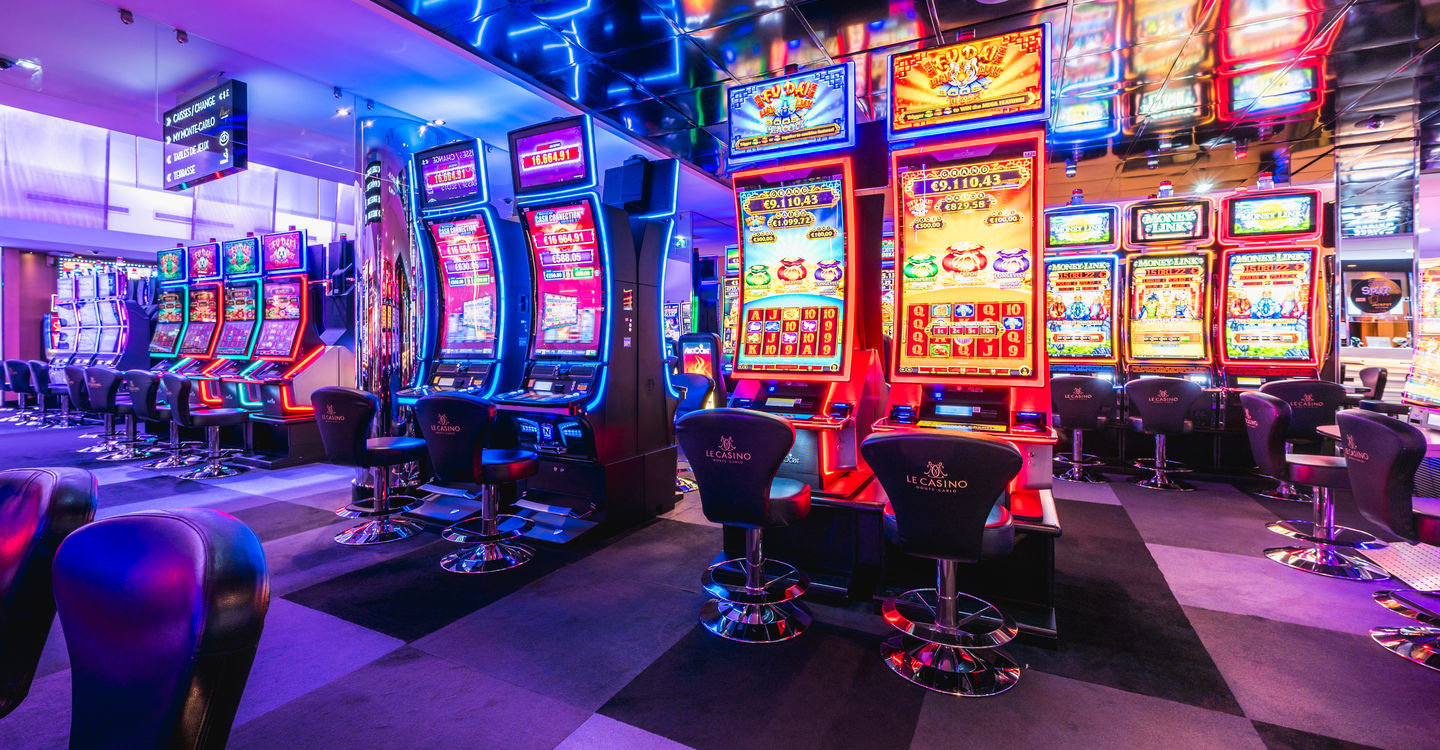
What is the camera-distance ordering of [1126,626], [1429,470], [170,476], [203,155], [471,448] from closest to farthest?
[1126,626] → [1429,470] → [471,448] → [203,155] → [170,476]

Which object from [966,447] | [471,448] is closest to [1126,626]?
[966,447]

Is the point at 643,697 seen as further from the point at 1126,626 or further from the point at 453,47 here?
the point at 453,47

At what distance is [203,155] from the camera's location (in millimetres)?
5500

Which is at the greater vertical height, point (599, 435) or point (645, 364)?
point (645, 364)

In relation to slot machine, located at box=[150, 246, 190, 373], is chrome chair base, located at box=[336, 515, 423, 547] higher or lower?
lower

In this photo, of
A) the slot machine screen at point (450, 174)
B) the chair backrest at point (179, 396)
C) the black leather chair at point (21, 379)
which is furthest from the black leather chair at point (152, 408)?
the black leather chair at point (21, 379)

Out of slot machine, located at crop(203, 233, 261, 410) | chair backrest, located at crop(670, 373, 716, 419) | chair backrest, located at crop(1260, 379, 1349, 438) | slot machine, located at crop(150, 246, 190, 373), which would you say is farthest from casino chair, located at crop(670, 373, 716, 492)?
slot machine, located at crop(150, 246, 190, 373)

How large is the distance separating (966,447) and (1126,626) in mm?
1451

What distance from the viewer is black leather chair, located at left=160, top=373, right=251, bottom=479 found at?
5.63m

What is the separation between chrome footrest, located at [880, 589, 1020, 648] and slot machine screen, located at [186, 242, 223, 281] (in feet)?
27.9

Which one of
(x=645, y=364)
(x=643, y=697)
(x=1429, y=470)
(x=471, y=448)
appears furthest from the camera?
(x=645, y=364)

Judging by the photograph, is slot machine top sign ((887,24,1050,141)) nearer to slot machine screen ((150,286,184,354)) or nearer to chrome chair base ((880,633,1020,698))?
chrome chair base ((880,633,1020,698))

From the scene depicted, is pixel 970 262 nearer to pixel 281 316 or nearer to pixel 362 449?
pixel 362 449

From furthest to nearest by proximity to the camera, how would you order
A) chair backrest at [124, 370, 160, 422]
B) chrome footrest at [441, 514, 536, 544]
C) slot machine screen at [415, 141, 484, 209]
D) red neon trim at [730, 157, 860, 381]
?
chair backrest at [124, 370, 160, 422] → slot machine screen at [415, 141, 484, 209] → chrome footrest at [441, 514, 536, 544] → red neon trim at [730, 157, 860, 381]
